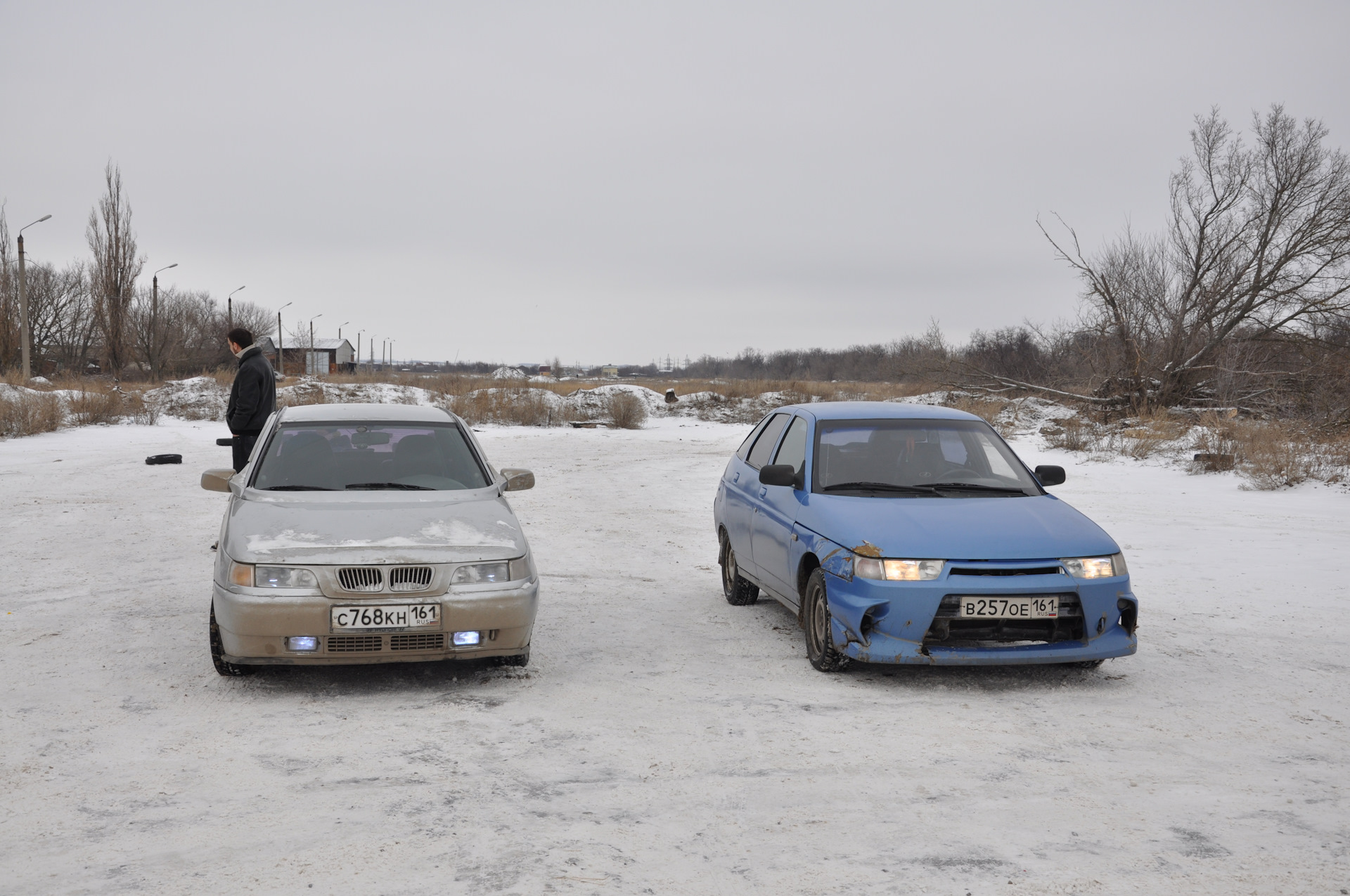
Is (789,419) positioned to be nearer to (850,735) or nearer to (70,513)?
(850,735)

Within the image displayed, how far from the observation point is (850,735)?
15.2ft

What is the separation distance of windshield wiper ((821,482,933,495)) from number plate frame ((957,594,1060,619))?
1.12 metres

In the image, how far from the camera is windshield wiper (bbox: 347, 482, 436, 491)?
19.9 feet

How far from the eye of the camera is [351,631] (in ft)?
16.2

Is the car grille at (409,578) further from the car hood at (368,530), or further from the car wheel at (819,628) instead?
the car wheel at (819,628)

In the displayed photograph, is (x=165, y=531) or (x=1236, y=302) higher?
(x=1236, y=302)

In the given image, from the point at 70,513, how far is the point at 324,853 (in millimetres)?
9722

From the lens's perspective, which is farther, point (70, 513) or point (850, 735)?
point (70, 513)

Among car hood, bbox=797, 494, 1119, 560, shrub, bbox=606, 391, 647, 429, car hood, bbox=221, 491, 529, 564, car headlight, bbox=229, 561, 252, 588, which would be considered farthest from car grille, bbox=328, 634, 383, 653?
shrub, bbox=606, 391, 647, 429

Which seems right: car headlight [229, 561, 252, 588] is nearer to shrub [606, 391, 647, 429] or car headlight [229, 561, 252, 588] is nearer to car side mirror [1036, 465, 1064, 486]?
car side mirror [1036, 465, 1064, 486]

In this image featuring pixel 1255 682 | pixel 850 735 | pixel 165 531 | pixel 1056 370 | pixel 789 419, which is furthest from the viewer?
pixel 1056 370

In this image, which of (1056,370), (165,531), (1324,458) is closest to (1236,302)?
(1056,370)

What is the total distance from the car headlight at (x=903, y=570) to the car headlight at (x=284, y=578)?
277 centimetres

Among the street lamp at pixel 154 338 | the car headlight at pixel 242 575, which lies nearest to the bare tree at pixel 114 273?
the street lamp at pixel 154 338
